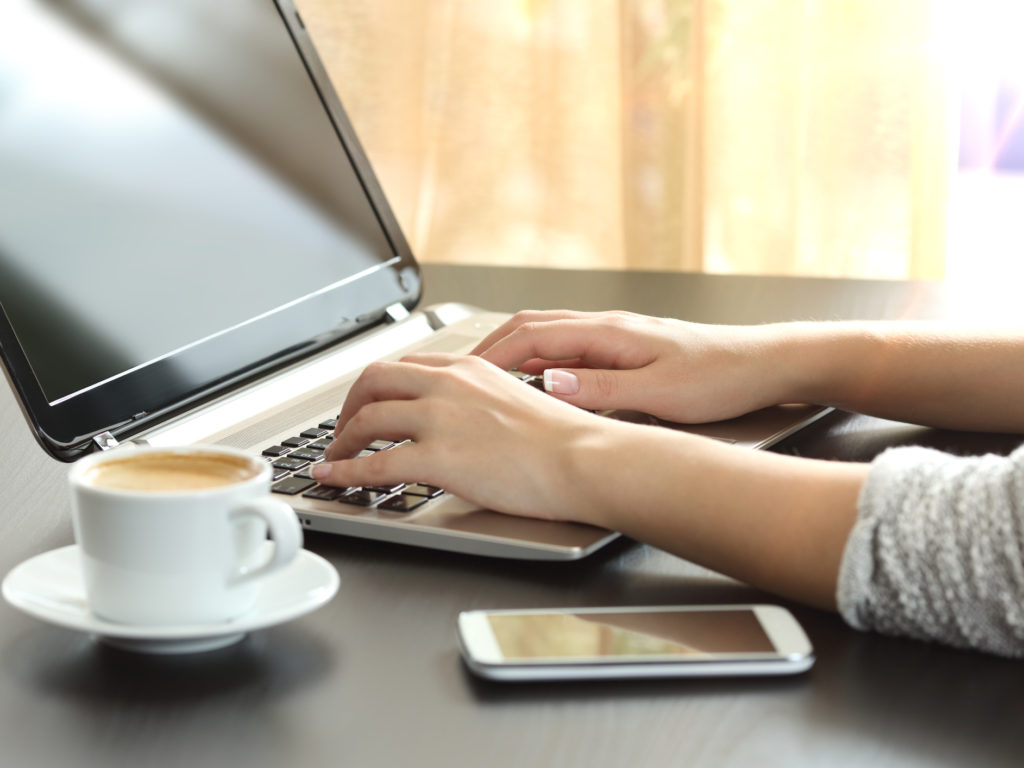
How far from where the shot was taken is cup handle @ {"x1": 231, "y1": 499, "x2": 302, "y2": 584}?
0.53m

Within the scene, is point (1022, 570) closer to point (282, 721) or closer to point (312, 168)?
point (282, 721)

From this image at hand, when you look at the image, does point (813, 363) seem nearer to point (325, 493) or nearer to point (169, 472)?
point (325, 493)

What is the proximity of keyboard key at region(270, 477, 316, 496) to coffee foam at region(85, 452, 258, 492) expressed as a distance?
0.47 ft

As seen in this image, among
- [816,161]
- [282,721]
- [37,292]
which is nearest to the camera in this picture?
[282,721]

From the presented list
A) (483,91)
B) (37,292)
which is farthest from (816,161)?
(37,292)

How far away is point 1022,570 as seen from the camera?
54 centimetres

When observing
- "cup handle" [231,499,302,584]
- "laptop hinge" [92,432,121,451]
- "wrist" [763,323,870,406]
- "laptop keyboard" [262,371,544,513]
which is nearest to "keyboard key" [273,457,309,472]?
"laptop keyboard" [262,371,544,513]

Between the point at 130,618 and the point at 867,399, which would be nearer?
the point at 130,618

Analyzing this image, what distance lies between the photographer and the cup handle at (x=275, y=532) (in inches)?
20.9

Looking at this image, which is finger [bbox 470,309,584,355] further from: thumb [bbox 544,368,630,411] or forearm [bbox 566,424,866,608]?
forearm [bbox 566,424,866,608]

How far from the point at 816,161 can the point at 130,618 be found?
1.96 metres

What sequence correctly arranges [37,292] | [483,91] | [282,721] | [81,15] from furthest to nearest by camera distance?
[483,91]
[81,15]
[37,292]
[282,721]

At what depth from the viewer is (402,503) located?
2.26ft

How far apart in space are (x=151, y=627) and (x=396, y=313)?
64 centimetres
